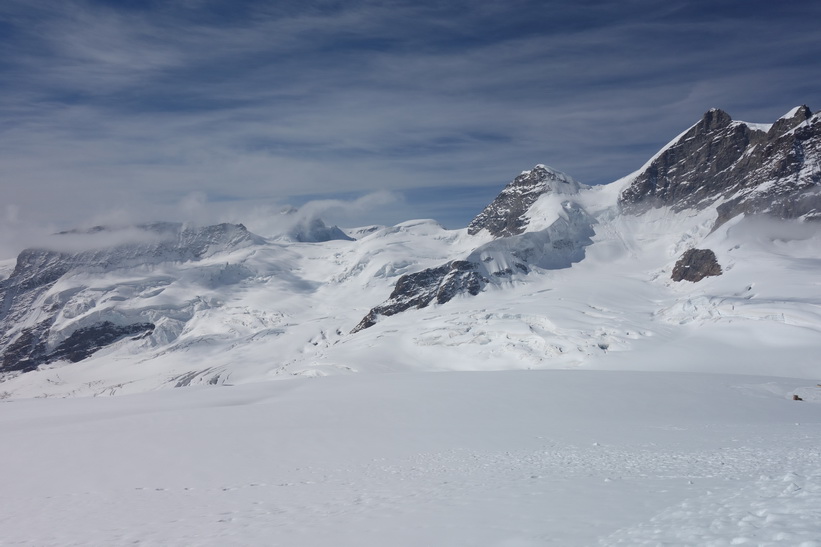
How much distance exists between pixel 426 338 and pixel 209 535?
95782mm

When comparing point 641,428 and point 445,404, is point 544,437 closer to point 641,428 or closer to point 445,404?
point 641,428

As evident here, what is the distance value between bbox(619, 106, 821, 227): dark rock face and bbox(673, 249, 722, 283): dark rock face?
2104cm

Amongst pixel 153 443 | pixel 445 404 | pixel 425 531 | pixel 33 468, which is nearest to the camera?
pixel 425 531

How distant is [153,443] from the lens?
78.0 ft

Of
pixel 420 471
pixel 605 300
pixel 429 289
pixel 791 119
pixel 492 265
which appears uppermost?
pixel 791 119

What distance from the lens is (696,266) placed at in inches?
5030

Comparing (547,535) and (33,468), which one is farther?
(33,468)

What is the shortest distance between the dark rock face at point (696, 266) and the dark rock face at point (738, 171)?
69.0ft

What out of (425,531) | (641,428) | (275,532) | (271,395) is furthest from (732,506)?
(271,395)

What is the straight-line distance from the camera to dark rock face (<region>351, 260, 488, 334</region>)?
14788 centimetres

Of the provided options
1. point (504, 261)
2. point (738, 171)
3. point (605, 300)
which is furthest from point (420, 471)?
point (738, 171)

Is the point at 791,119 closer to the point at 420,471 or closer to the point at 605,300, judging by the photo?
the point at 605,300

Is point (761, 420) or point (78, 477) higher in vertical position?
point (78, 477)

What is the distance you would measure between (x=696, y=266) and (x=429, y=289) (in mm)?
64995
